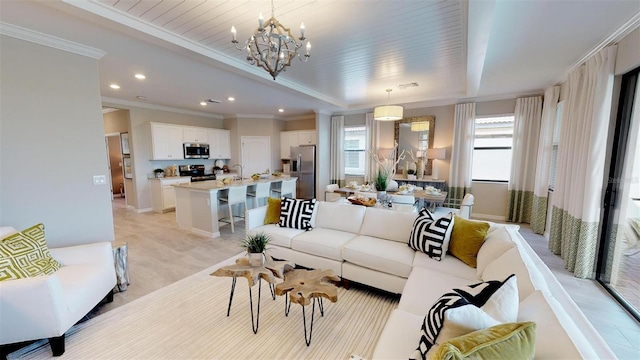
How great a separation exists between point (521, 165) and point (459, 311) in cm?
546

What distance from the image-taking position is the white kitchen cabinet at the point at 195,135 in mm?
6574

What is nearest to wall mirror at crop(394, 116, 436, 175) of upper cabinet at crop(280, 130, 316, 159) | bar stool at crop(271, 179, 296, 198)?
upper cabinet at crop(280, 130, 316, 159)

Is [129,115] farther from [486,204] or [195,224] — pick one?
[486,204]

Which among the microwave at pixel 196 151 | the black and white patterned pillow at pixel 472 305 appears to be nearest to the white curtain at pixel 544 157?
the black and white patterned pillow at pixel 472 305

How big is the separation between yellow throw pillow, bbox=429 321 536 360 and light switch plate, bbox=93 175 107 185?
12.6ft

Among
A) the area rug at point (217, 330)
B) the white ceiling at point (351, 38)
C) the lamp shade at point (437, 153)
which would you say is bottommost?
the area rug at point (217, 330)

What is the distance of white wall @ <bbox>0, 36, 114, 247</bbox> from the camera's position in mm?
2408

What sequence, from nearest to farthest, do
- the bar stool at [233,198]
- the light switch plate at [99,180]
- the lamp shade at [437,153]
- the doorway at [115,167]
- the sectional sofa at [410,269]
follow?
the sectional sofa at [410,269] < the light switch plate at [99,180] < the bar stool at [233,198] < the lamp shade at [437,153] < the doorway at [115,167]

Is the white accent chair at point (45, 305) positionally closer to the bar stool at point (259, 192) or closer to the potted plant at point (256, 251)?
the potted plant at point (256, 251)

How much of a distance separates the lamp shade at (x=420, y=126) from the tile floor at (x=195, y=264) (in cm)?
287

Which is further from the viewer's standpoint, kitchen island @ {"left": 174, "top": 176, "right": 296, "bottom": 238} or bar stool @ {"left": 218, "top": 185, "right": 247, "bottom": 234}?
bar stool @ {"left": 218, "top": 185, "right": 247, "bottom": 234}

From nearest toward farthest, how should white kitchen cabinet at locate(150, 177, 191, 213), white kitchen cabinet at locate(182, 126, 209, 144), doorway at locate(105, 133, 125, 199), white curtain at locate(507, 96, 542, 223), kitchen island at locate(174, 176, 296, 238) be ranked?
1. kitchen island at locate(174, 176, 296, 238)
2. white curtain at locate(507, 96, 542, 223)
3. white kitchen cabinet at locate(150, 177, 191, 213)
4. white kitchen cabinet at locate(182, 126, 209, 144)
5. doorway at locate(105, 133, 125, 199)

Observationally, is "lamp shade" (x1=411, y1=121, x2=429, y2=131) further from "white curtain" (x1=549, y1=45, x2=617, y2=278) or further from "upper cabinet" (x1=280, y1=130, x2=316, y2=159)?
"upper cabinet" (x1=280, y1=130, x2=316, y2=159)

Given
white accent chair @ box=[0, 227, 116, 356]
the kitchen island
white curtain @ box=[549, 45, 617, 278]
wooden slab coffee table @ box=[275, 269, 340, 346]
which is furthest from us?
the kitchen island
